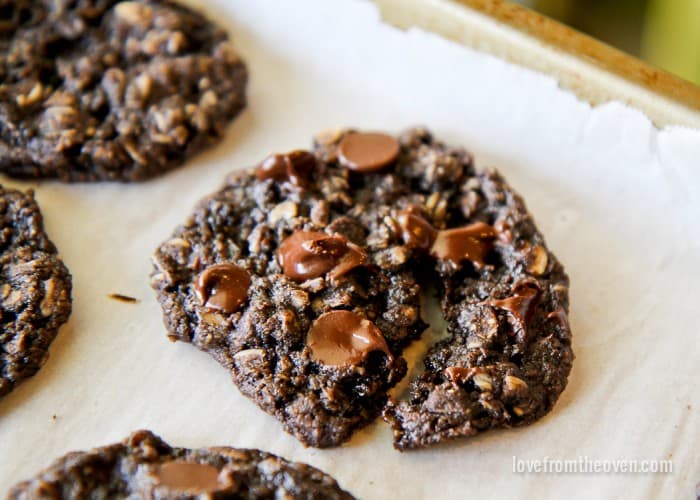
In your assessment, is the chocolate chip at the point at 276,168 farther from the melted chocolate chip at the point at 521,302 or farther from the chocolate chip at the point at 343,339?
the melted chocolate chip at the point at 521,302

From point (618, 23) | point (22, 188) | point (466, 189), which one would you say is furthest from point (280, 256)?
point (618, 23)

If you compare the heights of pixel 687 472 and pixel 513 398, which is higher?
pixel 513 398

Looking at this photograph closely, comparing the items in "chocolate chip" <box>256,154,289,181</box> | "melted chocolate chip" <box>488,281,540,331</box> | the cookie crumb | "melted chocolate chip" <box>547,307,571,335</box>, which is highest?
"chocolate chip" <box>256,154,289,181</box>

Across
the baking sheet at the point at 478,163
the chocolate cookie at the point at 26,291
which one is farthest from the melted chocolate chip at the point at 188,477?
the chocolate cookie at the point at 26,291

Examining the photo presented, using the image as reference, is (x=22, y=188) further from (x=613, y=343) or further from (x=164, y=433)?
(x=613, y=343)

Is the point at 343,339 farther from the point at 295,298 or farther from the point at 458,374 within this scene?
the point at 458,374

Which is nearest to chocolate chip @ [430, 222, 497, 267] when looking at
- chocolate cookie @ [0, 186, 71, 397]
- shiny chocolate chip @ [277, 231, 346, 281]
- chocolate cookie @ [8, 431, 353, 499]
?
shiny chocolate chip @ [277, 231, 346, 281]

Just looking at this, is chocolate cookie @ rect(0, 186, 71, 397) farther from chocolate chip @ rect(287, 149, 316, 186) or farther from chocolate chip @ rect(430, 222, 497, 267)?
chocolate chip @ rect(430, 222, 497, 267)

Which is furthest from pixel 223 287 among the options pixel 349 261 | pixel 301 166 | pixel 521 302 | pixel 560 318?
pixel 560 318
